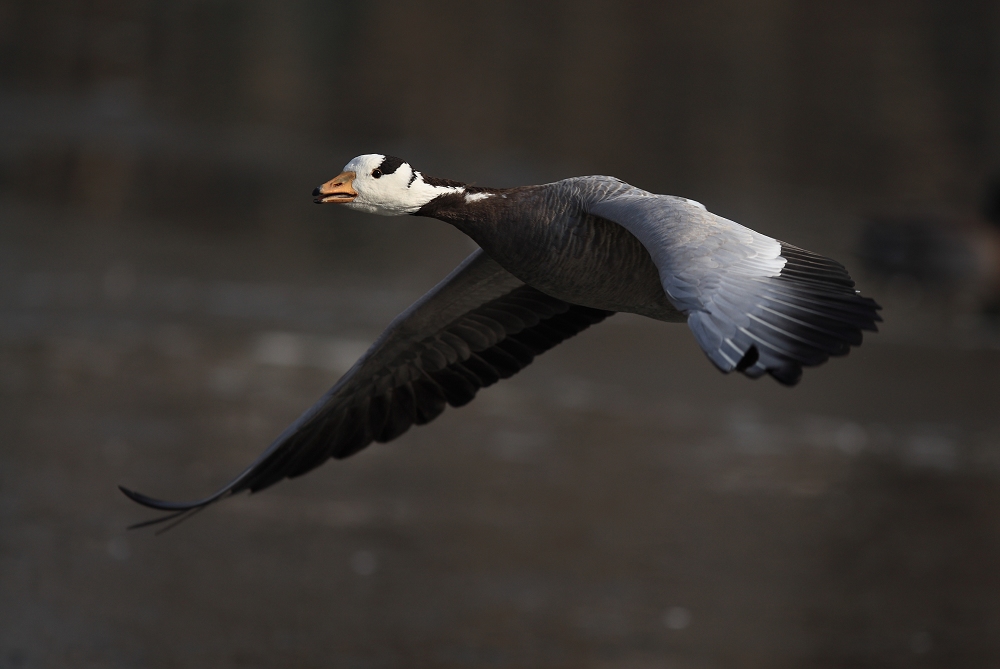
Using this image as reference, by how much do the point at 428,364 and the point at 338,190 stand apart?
1.60m

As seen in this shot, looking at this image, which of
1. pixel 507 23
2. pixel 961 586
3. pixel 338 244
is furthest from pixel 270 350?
pixel 507 23

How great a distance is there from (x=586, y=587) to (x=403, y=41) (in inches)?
735

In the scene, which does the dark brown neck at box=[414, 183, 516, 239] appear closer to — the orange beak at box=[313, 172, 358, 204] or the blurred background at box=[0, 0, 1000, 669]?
the orange beak at box=[313, 172, 358, 204]

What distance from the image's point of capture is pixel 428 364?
265 inches

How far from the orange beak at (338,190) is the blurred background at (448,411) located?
249 centimetres

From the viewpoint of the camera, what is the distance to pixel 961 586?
27.3ft

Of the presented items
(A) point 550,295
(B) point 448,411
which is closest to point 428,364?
(A) point 550,295

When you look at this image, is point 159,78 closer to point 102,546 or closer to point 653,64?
point 653,64

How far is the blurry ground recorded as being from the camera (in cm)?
721

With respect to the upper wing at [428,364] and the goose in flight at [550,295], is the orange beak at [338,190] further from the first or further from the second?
the upper wing at [428,364]

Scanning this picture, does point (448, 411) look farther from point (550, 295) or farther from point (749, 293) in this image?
point (749, 293)

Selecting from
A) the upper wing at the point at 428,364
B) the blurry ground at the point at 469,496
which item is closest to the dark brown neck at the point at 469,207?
the upper wing at the point at 428,364

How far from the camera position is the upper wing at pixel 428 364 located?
21.3ft

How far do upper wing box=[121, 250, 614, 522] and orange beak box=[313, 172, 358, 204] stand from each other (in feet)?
3.86
